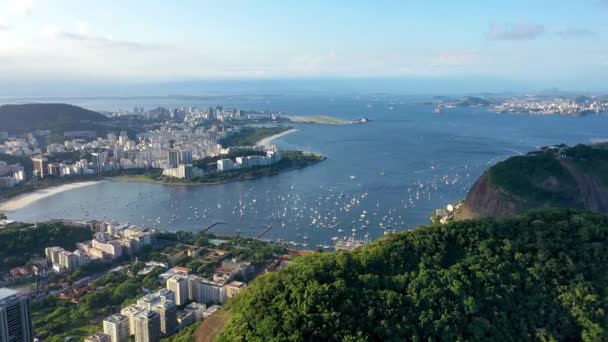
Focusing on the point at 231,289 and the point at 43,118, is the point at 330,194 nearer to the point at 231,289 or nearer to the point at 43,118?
the point at 231,289

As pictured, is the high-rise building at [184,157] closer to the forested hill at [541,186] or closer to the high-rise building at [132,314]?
the forested hill at [541,186]

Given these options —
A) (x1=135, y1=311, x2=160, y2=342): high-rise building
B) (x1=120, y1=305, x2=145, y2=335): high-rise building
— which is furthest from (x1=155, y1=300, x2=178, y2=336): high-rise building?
(x1=120, y1=305, x2=145, y2=335): high-rise building

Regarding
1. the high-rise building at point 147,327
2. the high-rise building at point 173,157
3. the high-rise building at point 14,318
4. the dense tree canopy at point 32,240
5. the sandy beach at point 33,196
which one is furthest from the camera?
the high-rise building at point 173,157

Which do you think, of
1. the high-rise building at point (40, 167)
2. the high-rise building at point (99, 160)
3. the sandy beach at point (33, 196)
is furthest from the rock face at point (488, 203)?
the high-rise building at point (40, 167)

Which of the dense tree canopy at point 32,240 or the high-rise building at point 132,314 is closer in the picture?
the high-rise building at point 132,314

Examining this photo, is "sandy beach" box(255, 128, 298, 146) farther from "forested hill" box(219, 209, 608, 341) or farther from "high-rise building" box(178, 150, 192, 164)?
"forested hill" box(219, 209, 608, 341)

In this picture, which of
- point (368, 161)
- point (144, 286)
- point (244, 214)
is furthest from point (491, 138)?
point (144, 286)

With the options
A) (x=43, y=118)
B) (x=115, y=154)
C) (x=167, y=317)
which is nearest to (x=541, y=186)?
(x=167, y=317)
